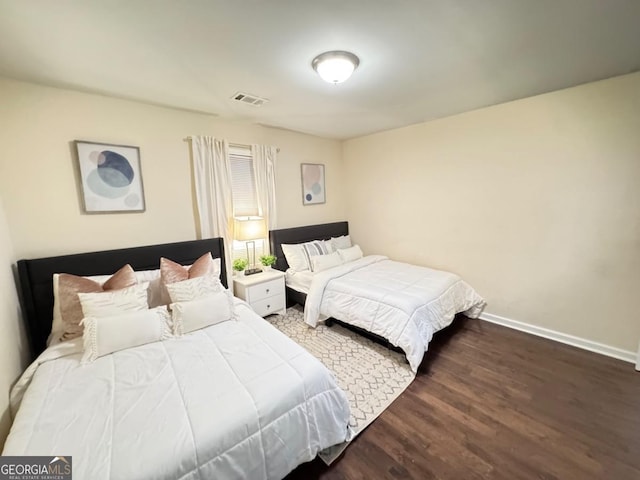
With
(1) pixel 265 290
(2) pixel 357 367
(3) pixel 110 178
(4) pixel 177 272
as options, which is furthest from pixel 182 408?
(3) pixel 110 178

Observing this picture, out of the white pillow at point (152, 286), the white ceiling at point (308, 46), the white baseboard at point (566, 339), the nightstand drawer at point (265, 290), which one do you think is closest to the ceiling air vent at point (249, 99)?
the white ceiling at point (308, 46)

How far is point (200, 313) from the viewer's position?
6.53 feet

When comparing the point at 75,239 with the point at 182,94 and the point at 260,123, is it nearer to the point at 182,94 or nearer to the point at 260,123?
the point at 182,94

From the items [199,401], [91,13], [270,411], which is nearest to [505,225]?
[270,411]

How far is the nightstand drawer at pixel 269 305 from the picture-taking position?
120 inches

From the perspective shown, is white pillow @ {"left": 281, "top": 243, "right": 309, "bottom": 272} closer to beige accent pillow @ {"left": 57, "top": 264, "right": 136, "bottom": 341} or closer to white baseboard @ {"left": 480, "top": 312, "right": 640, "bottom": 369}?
beige accent pillow @ {"left": 57, "top": 264, "right": 136, "bottom": 341}

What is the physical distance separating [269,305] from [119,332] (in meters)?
1.64

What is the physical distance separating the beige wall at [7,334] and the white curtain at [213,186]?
4.66 feet

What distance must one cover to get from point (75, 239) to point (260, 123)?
2.30m

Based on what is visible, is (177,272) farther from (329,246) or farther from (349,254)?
(349,254)

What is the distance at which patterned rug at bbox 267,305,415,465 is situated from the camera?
185 centimetres

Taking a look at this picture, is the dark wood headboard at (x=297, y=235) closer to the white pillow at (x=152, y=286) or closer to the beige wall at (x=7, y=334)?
the white pillow at (x=152, y=286)

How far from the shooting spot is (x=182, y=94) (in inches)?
90.6

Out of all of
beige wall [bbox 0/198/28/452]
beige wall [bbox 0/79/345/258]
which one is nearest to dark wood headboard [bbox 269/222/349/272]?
beige wall [bbox 0/79/345/258]
